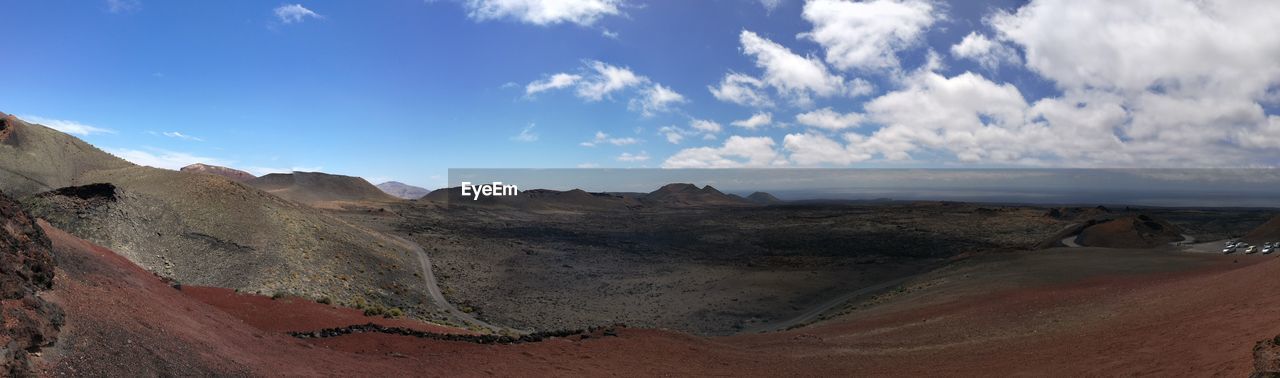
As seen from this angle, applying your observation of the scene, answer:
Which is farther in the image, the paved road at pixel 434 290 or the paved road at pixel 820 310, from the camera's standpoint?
the paved road at pixel 434 290

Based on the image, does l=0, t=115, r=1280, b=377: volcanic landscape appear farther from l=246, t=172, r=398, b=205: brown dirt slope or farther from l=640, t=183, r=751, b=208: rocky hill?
l=640, t=183, r=751, b=208: rocky hill

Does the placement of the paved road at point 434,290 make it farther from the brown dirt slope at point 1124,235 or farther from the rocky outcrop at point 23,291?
the brown dirt slope at point 1124,235

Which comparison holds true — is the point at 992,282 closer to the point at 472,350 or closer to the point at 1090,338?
the point at 1090,338

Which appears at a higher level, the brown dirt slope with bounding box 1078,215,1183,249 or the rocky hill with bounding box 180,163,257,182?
the rocky hill with bounding box 180,163,257,182

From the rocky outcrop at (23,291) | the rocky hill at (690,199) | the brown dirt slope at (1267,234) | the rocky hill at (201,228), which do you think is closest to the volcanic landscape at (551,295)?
the rocky outcrop at (23,291)

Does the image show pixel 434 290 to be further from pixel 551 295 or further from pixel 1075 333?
pixel 1075 333

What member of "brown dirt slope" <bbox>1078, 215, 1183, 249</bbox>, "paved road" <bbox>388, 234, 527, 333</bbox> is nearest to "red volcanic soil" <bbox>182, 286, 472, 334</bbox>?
"paved road" <bbox>388, 234, 527, 333</bbox>

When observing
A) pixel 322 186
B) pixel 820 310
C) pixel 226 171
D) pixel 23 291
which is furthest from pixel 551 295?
pixel 226 171

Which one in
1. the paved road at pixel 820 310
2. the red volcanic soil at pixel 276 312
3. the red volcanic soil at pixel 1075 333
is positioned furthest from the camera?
the paved road at pixel 820 310
